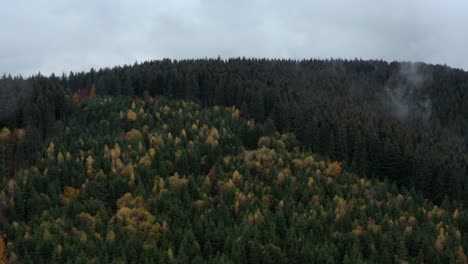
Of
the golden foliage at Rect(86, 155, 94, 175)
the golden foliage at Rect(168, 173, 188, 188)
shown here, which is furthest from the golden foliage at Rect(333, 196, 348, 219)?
the golden foliage at Rect(86, 155, 94, 175)

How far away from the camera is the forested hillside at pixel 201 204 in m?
113

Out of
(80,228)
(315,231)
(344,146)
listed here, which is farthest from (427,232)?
(80,228)

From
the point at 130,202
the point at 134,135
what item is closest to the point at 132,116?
the point at 134,135

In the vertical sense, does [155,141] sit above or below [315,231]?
above

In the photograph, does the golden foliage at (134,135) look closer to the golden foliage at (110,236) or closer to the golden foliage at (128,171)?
the golden foliage at (128,171)

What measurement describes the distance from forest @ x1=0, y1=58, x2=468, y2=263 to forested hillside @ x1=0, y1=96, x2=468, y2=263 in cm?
35

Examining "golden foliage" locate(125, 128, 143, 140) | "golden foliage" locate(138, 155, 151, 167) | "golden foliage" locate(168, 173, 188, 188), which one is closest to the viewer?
"golden foliage" locate(168, 173, 188, 188)

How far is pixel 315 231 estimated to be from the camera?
123438 mm

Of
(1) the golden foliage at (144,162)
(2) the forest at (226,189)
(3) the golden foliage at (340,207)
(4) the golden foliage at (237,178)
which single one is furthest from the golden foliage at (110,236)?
(3) the golden foliage at (340,207)

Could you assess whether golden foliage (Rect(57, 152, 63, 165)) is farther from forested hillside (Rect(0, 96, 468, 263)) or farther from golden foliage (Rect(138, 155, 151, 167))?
golden foliage (Rect(138, 155, 151, 167))

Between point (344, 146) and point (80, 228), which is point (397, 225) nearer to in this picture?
point (344, 146)

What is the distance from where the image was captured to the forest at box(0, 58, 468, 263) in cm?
11512

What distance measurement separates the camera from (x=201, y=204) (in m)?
137

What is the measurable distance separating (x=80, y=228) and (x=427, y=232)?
73356 mm
